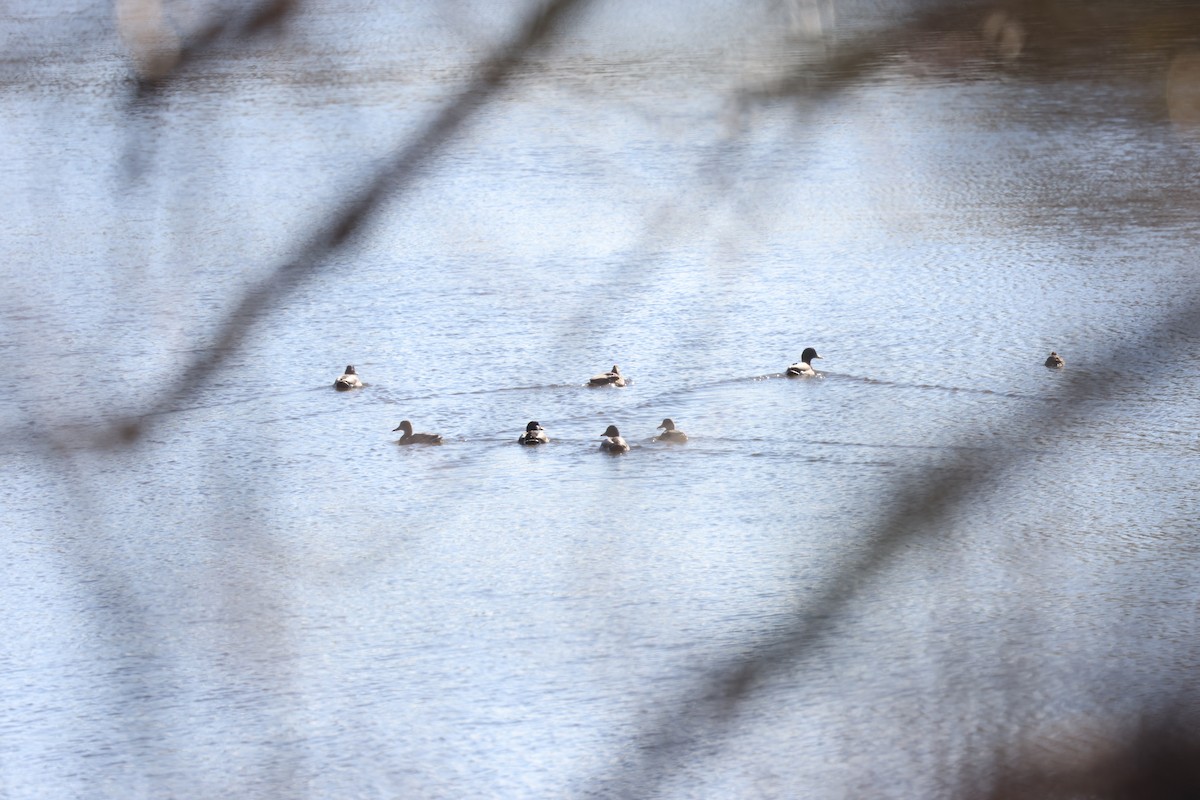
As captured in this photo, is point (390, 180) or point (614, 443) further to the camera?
point (614, 443)

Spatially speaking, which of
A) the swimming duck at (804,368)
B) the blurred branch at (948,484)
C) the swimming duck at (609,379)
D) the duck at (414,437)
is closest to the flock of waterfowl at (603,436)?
the duck at (414,437)

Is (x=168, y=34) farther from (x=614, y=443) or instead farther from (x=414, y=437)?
(x=414, y=437)

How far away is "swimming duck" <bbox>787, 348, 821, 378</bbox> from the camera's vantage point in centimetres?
→ 955

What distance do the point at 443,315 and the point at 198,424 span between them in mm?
2192

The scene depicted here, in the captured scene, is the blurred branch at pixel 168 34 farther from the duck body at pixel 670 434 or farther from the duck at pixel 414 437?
the duck at pixel 414 437

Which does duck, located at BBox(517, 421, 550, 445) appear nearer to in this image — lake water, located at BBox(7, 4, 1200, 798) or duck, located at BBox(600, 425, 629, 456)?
lake water, located at BBox(7, 4, 1200, 798)

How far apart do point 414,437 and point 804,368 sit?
7.77 feet

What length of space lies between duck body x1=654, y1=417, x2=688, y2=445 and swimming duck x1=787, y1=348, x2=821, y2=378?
1.07 metres

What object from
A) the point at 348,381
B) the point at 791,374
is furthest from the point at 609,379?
the point at 348,381

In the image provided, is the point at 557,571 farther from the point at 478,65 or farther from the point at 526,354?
the point at 478,65

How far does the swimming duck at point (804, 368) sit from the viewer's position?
9.55 meters

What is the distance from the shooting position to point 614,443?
8.68 meters

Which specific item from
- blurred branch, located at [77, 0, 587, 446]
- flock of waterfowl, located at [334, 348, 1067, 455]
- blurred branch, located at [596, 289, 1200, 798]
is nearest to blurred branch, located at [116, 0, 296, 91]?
blurred branch, located at [77, 0, 587, 446]

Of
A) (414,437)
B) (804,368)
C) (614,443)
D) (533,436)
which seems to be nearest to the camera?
(614,443)
